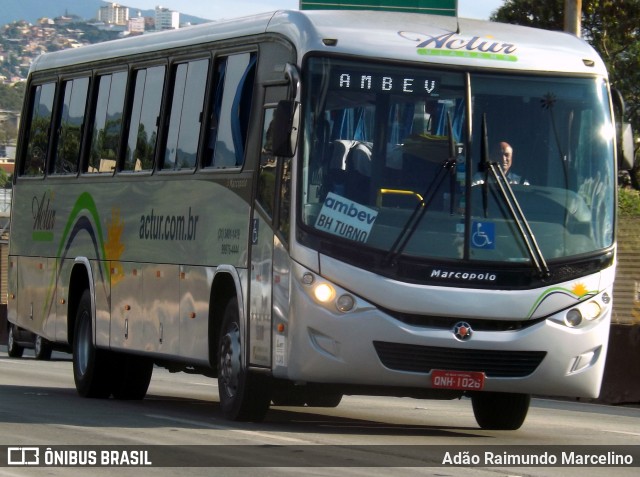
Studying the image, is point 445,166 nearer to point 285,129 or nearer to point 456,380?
point 285,129

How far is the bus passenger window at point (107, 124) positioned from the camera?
17469 mm

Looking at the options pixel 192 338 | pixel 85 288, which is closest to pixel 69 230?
pixel 85 288

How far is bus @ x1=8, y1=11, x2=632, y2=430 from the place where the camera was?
12.6 metres

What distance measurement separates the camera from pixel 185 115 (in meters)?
15.7

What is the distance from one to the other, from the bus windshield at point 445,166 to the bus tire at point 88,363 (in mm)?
5636

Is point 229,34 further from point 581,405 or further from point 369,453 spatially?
point 581,405

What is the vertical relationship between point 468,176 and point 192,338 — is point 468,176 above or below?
above

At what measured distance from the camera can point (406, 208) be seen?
1271 centimetres

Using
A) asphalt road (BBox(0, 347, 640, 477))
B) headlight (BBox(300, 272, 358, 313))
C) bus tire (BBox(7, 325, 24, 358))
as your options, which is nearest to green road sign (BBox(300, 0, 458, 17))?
asphalt road (BBox(0, 347, 640, 477))

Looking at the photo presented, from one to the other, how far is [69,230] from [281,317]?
6.31m

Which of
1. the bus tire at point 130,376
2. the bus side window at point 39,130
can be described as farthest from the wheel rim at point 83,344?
the bus side window at point 39,130

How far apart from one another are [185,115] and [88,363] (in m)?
3.50

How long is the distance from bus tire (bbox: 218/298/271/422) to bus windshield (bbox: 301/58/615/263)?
155cm

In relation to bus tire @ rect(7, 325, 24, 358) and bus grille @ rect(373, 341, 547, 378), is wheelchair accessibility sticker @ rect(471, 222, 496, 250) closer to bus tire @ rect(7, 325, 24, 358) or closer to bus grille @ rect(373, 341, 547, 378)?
bus grille @ rect(373, 341, 547, 378)
